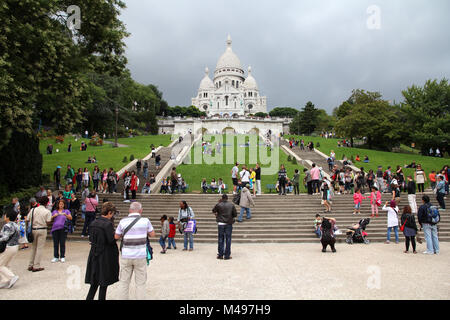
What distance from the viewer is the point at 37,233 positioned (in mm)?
6988

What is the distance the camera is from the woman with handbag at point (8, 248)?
5664mm

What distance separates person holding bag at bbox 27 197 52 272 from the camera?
6947mm

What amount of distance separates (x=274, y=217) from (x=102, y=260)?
353 inches

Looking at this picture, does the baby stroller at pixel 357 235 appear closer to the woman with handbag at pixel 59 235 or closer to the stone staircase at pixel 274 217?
the stone staircase at pixel 274 217

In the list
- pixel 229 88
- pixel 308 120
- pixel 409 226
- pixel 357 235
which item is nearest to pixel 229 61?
pixel 229 88

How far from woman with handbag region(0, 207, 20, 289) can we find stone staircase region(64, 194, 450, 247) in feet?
17.5

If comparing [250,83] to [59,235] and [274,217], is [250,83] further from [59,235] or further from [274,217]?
[59,235]

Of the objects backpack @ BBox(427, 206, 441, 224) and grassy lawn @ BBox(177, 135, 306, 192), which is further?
grassy lawn @ BBox(177, 135, 306, 192)

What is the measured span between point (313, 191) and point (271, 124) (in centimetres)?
5034

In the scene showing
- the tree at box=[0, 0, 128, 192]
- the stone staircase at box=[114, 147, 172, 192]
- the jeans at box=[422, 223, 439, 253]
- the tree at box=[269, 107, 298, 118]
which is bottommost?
the jeans at box=[422, 223, 439, 253]

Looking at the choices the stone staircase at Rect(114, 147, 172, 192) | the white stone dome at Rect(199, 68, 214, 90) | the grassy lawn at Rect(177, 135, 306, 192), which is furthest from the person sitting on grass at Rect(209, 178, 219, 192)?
the white stone dome at Rect(199, 68, 214, 90)

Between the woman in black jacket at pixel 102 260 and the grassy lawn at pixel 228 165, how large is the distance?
13.7 m

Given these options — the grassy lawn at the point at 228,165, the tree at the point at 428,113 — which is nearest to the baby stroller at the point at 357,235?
the grassy lawn at the point at 228,165

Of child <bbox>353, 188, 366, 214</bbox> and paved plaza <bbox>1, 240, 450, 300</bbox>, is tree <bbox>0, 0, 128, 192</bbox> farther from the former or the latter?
child <bbox>353, 188, 366, 214</bbox>
